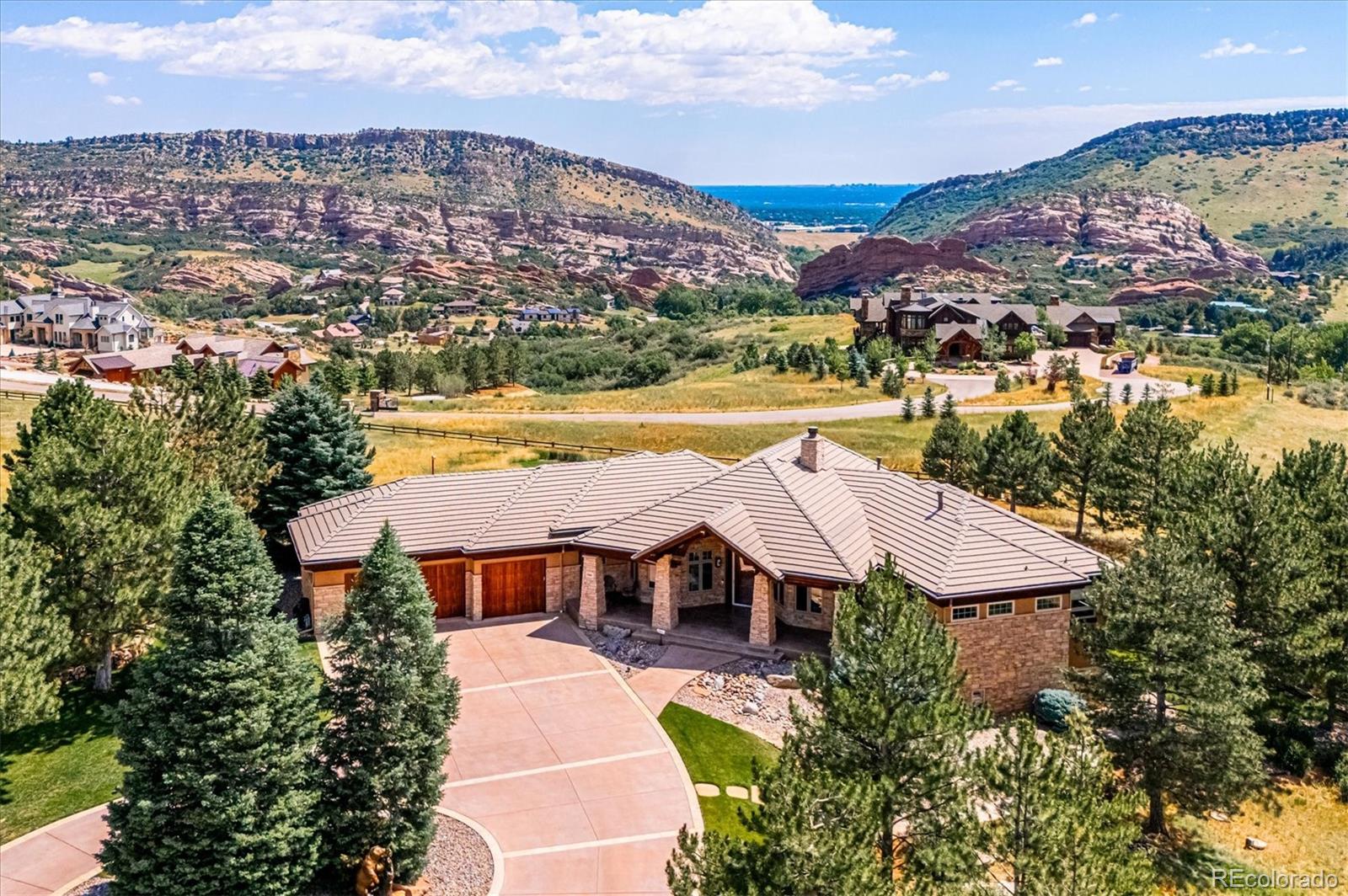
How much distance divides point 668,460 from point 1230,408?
4137 centimetres

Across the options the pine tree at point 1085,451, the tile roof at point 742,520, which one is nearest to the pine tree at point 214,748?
the tile roof at point 742,520

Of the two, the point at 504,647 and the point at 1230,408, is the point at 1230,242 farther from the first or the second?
the point at 504,647

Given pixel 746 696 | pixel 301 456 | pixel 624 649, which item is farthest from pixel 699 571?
pixel 301 456

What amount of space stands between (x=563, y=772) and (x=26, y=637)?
11207 millimetres

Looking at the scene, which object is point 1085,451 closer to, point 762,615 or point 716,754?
point 762,615

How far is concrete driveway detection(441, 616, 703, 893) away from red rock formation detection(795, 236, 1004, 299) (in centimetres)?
13682

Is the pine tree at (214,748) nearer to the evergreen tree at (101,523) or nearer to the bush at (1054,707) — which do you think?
the evergreen tree at (101,523)

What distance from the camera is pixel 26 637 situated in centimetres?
1941

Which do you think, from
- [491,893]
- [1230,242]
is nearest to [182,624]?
[491,893]

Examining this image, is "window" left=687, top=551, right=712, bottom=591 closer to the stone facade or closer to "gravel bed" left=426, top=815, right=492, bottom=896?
the stone facade

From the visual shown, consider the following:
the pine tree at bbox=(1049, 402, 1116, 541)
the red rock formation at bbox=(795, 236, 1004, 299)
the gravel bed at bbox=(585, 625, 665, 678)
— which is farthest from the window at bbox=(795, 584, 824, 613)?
the red rock formation at bbox=(795, 236, 1004, 299)

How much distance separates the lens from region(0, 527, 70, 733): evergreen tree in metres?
18.7

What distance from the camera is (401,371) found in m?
76.4

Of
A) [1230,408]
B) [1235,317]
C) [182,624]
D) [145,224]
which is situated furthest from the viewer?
[145,224]
